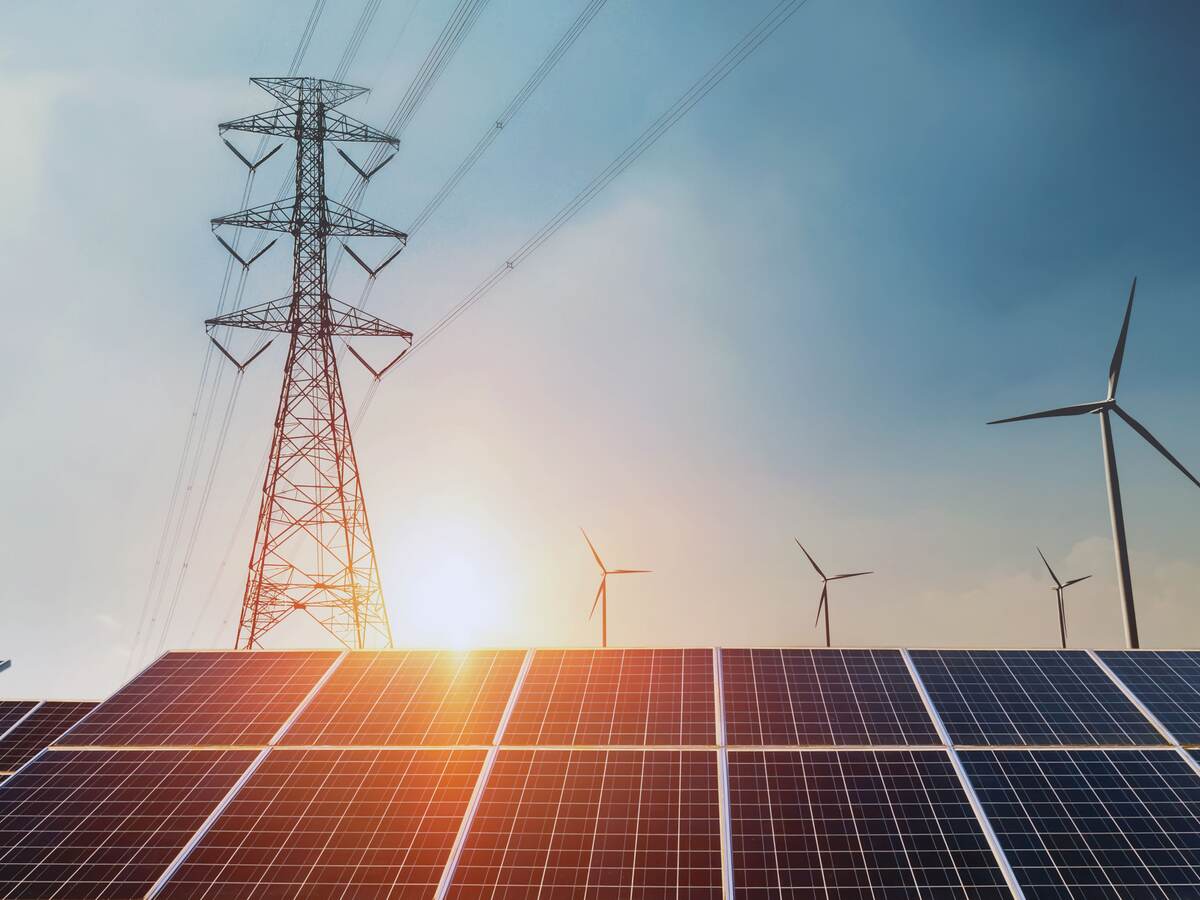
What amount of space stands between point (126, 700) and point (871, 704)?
24.5m

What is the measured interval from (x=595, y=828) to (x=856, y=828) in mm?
6421

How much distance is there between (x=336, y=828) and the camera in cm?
2180

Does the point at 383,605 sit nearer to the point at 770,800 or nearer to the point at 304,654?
the point at 304,654

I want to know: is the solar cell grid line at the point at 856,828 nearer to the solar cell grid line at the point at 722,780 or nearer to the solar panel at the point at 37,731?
the solar cell grid line at the point at 722,780

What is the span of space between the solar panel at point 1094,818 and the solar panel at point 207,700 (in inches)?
825

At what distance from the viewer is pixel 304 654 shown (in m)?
30.9

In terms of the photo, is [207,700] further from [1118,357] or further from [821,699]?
[1118,357]

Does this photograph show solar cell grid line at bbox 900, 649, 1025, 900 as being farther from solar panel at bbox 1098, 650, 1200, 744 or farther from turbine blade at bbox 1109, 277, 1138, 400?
turbine blade at bbox 1109, 277, 1138, 400

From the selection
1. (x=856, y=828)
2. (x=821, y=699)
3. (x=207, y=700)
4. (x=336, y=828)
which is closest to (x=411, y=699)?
(x=336, y=828)

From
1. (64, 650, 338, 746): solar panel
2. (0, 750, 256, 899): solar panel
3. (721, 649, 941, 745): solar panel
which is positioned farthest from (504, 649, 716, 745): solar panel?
(0, 750, 256, 899): solar panel

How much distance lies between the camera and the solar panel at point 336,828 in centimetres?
2008

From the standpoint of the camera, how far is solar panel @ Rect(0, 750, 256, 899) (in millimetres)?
20797

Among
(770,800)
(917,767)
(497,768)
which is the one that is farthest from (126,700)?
(917,767)

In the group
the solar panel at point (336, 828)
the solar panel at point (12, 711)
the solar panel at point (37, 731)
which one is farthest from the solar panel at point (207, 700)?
the solar panel at point (12, 711)
